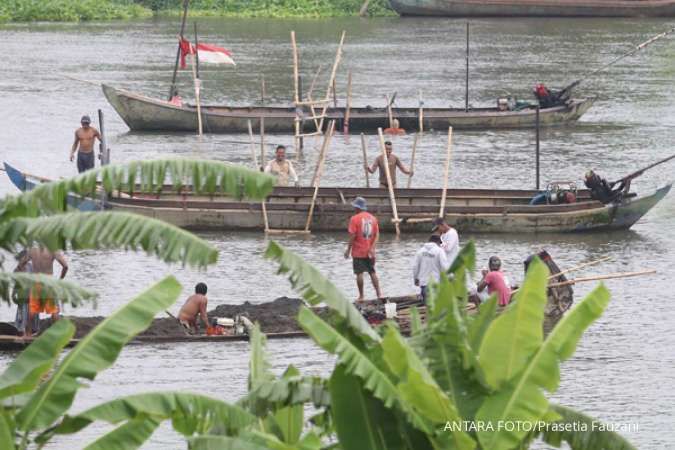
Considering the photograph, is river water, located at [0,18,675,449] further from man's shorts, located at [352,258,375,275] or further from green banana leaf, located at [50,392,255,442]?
green banana leaf, located at [50,392,255,442]

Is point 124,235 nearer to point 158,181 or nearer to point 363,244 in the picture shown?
point 158,181

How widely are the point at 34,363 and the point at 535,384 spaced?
9.31ft

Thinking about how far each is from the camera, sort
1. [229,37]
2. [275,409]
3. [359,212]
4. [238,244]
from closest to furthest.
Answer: [275,409]
[359,212]
[238,244]
[229,37]

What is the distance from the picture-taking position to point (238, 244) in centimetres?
2183

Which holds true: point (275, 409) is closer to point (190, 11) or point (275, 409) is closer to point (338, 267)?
point (338, 267)

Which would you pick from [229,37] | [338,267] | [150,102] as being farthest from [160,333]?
[229,37]

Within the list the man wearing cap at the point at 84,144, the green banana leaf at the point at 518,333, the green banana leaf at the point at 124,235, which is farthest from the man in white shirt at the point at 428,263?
the man wearing cap at the point at 84,144

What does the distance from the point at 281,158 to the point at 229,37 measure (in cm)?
3090

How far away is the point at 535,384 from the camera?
8.44m

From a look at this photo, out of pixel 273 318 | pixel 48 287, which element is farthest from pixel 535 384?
pixel 273 318

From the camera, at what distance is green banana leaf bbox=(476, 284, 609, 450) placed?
8430mm

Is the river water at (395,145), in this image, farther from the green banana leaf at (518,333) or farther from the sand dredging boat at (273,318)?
the green banana leaf at (518,333)

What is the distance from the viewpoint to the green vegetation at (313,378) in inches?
324

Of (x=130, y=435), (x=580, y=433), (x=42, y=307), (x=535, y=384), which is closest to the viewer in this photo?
(x=535, y=384)
